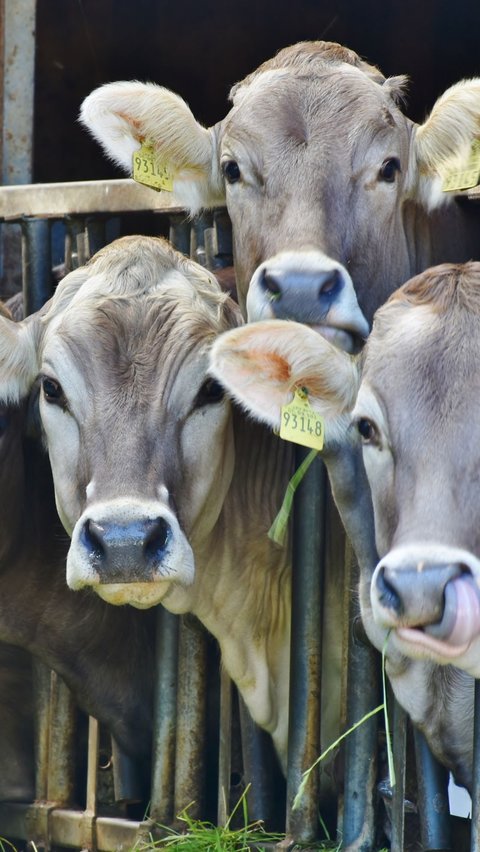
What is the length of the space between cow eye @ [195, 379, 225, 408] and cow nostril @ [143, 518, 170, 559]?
0.62m

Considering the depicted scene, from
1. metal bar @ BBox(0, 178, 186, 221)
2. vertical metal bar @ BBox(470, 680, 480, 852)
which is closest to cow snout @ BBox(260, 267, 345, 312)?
vertical metal bar @ BBox(470, 680, 480, 852)

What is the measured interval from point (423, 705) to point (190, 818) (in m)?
1.31

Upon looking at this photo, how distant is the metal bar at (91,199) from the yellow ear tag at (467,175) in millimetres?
1128

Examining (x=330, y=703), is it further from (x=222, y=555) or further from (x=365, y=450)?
(x=365, y=450)

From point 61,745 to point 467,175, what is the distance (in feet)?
8.83

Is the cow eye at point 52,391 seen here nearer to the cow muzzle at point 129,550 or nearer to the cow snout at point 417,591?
the cow muzzle at point 129,550

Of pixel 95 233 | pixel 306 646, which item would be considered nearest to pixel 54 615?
pixel 306 646

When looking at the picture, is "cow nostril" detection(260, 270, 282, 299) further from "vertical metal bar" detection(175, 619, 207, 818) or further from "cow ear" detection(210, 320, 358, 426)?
"vertical metal bar" detection(175, 619, 207, 818)

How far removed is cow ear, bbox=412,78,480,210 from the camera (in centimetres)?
520

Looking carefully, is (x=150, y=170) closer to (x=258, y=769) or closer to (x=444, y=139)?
(x=444, y=139)

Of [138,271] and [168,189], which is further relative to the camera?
[168,189]

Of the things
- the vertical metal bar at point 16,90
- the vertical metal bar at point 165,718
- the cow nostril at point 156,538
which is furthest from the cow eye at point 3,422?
the vertical metal bar at point 16,90

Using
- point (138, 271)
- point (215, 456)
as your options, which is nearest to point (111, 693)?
point (215, 456)

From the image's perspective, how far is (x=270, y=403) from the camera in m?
4.46
